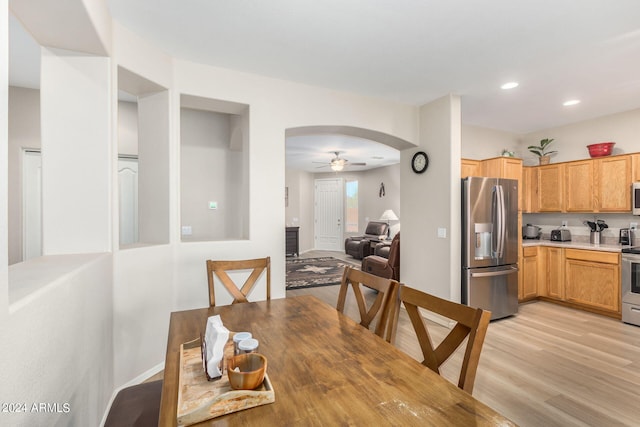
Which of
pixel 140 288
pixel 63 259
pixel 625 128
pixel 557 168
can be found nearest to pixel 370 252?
pixel 557 168

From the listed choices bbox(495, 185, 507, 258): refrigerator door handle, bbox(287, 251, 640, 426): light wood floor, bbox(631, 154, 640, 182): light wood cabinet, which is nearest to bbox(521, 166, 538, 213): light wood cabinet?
bbox(631, 154, 640, 182): light wood cabinet

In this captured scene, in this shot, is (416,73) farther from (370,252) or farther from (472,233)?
(370,252)

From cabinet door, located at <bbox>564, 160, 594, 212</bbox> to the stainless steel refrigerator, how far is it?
1208 mm

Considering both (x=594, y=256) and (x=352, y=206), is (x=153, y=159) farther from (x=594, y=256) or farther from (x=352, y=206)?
(x=352, y=206)

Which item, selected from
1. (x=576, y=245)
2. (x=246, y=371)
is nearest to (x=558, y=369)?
(x=576, y=245)

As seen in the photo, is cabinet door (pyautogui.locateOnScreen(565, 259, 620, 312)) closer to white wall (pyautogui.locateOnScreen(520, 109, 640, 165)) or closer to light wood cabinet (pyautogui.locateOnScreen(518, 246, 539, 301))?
light wood cabinet (pyautogui.locateOnScreen(518, 246, 539, 301))

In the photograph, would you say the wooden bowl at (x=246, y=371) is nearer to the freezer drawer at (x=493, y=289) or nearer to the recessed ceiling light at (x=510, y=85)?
A: the freezer drawer at (x=493, y=289)

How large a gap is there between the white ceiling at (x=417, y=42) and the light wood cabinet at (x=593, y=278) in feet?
6.53

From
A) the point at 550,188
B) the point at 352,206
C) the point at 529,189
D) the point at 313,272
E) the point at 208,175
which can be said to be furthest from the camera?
the point at 352,206

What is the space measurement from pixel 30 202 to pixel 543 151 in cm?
732

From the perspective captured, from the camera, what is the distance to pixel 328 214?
1058cm

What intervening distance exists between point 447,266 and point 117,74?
3770 millimetres

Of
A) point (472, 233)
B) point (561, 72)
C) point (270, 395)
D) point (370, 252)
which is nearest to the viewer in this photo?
point (270, 395)

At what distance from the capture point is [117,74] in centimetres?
245
